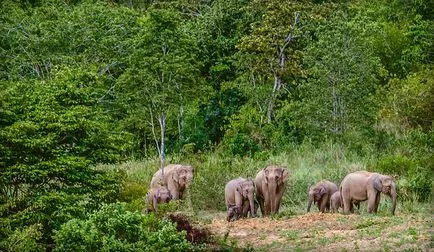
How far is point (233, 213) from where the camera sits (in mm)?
17188

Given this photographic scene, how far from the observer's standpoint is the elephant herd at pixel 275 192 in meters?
17.0

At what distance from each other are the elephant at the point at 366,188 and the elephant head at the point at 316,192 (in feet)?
1.83

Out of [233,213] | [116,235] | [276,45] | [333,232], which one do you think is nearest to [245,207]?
[233,213]

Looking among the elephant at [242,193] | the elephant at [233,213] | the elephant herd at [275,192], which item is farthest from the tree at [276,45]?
the elephant at [233,213]

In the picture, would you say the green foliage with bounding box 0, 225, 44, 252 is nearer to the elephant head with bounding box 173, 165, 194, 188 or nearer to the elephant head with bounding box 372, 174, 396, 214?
the elephant head with bounding box 372, 174, 396, 214

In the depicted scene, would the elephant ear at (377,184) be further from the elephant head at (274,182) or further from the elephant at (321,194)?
the elephant head at (274,182)

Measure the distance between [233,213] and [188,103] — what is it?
466 inches

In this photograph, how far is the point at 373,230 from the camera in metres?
13.7

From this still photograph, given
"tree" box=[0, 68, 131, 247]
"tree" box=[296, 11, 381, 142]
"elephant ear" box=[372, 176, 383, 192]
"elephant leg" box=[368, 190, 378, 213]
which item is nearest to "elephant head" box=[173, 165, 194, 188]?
"elephant leg" box=[368, 190, 378, 213]

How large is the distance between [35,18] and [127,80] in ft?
27.2

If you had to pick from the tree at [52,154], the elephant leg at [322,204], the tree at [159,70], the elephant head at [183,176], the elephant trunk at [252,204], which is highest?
the tree at [159,70]

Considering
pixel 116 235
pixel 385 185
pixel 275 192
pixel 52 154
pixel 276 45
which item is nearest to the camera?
pixel 116 235

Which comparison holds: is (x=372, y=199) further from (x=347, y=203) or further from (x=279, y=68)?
(x=279, y=68)

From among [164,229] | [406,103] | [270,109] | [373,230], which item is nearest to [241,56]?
[270,109]
